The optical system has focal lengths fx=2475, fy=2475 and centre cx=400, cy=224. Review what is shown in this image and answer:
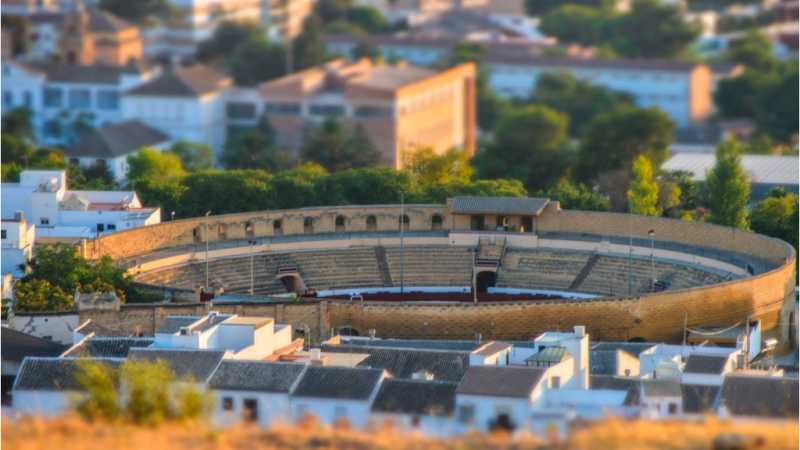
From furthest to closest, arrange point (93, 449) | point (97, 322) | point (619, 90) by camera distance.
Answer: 1. point (619, 90)
2. point (97, 322)
3. point (93, 449)

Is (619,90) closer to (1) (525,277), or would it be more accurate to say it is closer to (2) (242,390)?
(1) (525,277)

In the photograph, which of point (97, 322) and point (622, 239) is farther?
point (622, 239)

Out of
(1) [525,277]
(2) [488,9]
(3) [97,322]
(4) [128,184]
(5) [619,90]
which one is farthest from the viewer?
(2) [488,9]

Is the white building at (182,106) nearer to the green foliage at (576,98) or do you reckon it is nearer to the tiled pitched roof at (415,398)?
the green foliage at (576,98)

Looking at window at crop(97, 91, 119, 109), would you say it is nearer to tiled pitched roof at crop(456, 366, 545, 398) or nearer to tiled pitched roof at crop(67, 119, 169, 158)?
tiled pitched roof at crop(67, 119, 169, 158)

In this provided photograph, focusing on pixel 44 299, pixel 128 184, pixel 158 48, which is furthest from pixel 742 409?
pixel 158 48

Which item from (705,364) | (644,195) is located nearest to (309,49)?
(644,195)

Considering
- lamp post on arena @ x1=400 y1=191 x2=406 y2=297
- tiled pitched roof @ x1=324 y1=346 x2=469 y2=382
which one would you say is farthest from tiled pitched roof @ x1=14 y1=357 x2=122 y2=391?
lamp post on arena @ x1=400 y1=191 x2=406 y2=297

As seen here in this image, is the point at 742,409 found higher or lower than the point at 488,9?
lower
